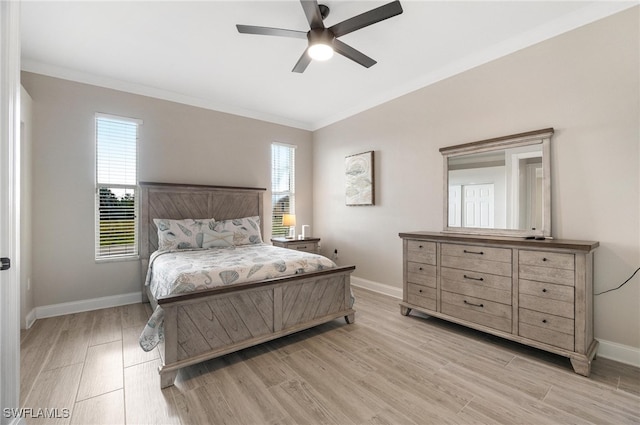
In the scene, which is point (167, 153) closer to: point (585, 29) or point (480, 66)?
point (480, 66)

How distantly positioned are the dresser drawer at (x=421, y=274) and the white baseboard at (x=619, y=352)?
52.4 inches

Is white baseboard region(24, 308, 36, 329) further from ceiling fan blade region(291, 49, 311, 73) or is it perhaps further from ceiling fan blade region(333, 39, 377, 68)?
ceiling fan blade region(333, 39, 377, 68)


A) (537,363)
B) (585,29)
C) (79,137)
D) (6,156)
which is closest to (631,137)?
(585,29)

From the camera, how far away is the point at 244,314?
2.35 metres

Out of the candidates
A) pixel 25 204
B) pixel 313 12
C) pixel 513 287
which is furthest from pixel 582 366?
pixel 25 204

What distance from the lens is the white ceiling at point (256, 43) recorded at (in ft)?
7.63

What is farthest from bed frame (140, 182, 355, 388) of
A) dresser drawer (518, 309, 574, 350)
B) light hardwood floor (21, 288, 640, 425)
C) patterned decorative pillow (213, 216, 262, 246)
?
dresser drawer (518, 309, 574, 350)

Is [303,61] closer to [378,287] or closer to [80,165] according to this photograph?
[80,165]

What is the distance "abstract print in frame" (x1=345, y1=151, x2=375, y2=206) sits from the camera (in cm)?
421

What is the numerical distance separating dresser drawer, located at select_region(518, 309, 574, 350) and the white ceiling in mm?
2466

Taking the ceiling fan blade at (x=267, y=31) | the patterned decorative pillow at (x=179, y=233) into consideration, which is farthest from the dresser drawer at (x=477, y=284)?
the patterned decorative pillow at (x=179, y=233)

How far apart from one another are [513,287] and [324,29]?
263cm

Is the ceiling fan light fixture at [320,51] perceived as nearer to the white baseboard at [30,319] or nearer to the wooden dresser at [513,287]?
the wooden dresser at [513,287]
